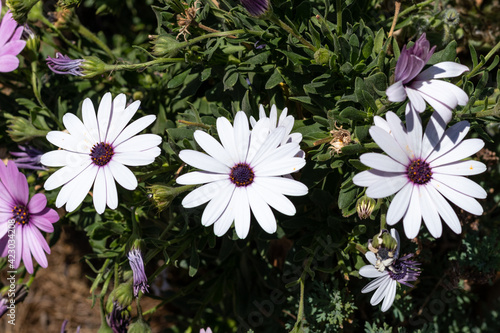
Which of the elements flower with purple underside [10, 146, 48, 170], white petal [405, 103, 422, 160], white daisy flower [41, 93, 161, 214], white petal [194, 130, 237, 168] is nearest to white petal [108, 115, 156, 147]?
white daisy flower [41, 93, 161, 214]

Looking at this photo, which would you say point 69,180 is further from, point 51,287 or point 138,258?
point 51,287

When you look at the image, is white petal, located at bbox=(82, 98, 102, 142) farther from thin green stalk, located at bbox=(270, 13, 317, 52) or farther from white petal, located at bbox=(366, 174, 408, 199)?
white petal, located at bbox=(366, 174, 408, 199)

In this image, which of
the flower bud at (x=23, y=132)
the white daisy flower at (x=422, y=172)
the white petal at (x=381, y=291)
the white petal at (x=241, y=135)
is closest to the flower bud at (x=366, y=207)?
the white daisy flower at (x=422, y=172)

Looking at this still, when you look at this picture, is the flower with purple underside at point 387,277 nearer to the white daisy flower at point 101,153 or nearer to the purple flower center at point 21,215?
the white daisy flower at point 101,153

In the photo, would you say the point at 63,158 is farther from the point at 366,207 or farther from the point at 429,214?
the point at 429,214

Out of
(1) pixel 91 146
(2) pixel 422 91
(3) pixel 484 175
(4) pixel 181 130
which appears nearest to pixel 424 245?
(3) pixel 484 175

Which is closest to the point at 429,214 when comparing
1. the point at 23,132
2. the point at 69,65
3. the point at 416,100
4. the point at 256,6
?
the point at 416,100

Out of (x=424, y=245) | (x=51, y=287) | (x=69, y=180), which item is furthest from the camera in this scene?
(x=51, y=287)
